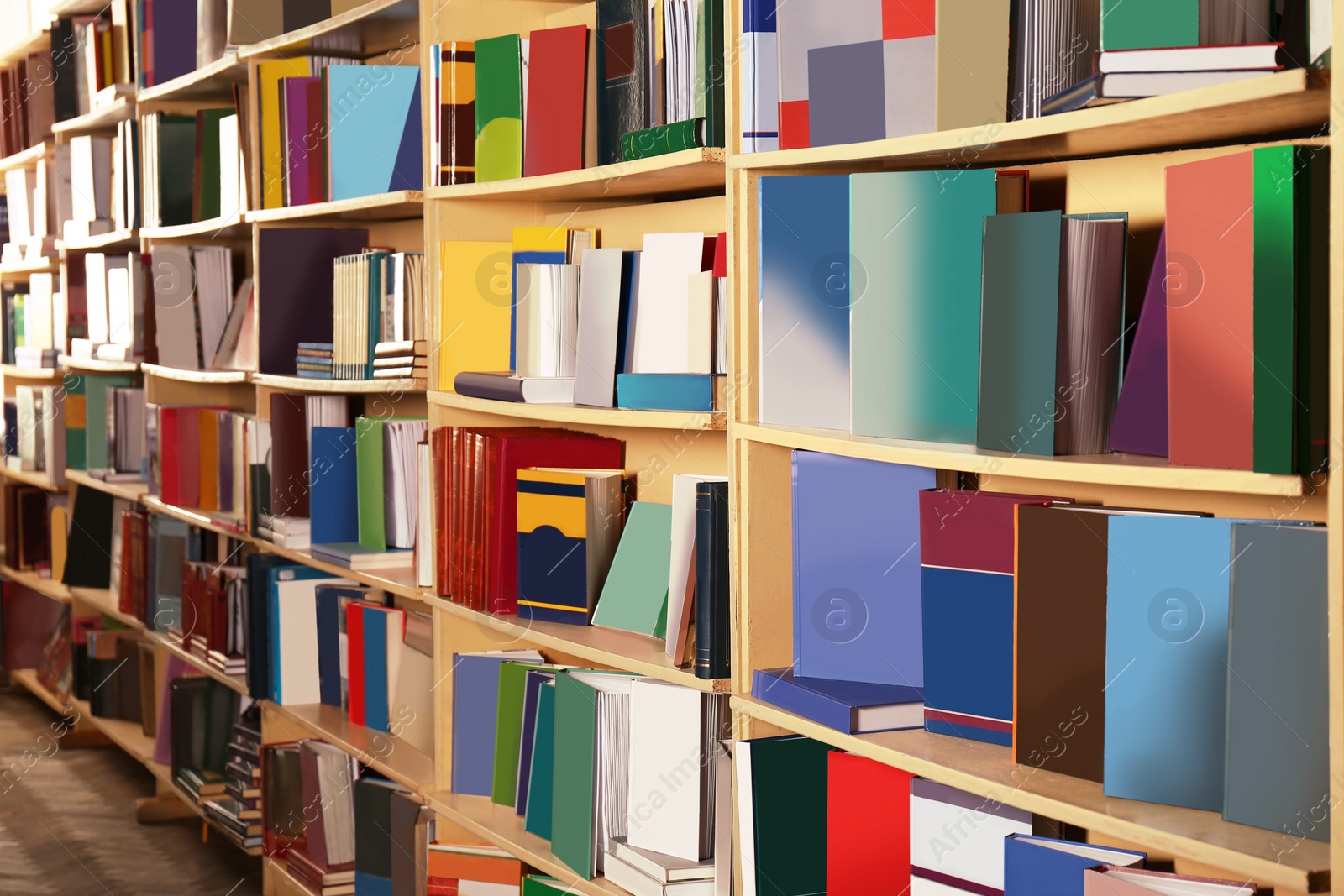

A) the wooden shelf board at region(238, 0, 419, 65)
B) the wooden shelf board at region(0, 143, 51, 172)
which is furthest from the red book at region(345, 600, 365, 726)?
the wooden shelf board at region(0, 143, 51, 172)

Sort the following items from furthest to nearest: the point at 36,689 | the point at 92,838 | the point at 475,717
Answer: the point at 36,689 → the point at 92,838 → the point at 475,717

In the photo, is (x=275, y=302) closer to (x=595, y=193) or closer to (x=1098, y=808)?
(x=595, y=193)

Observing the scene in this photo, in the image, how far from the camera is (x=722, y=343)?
1.98 metres

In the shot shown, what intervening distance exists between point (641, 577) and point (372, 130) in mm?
1308

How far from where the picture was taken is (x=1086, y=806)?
139 centimetres

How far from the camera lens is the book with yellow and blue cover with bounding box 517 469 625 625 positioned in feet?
7.43

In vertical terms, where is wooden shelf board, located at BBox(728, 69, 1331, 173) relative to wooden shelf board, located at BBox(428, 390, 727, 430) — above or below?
above

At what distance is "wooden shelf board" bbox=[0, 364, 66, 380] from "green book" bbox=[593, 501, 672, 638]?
3406 millimetres

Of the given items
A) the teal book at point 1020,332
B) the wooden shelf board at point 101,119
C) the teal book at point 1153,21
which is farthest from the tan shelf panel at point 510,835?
the wooden shelf board at point 101,119

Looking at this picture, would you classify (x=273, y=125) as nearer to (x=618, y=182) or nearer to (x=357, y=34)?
(x=357, y=34)

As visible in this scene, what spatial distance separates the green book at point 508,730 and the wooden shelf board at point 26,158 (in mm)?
3476

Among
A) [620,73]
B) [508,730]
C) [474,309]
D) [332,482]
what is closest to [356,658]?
[332,482]

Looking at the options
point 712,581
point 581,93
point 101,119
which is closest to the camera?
point 712,581

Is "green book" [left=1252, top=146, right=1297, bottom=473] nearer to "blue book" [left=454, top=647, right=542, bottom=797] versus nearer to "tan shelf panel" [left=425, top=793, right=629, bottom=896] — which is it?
"tan shelf panel" [left=425, top=793, right=629, bottom=896]
